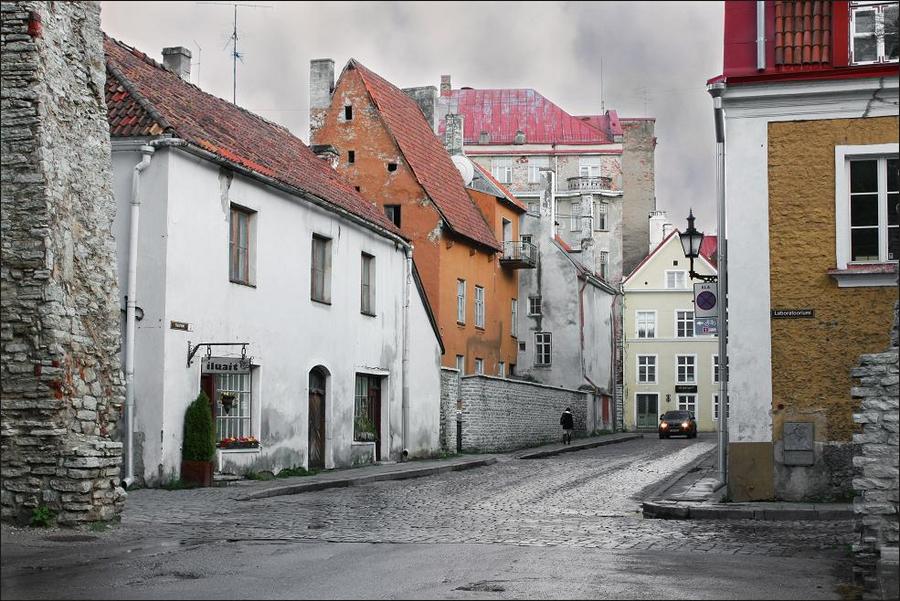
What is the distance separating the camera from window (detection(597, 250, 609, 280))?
72.1 m

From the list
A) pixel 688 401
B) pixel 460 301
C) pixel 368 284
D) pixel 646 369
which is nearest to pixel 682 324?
pixel 646 369

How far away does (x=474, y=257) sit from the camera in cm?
4256

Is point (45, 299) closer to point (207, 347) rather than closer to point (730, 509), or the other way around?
point (207, 347)

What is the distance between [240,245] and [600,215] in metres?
58.7

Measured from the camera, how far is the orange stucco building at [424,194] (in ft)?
127

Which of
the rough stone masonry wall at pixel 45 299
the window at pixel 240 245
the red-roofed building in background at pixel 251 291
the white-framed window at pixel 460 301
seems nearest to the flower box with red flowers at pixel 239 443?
the red-roofed building in background at pixel 251 291

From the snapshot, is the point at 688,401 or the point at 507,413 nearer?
the point at 507,413

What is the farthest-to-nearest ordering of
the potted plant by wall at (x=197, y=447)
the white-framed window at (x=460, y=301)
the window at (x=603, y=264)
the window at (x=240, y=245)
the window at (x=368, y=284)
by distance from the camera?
the window at (x=603, y=264) < the white-framed window at (x=460, y=301) < the window at (x=368, y=284) < the window at (x=240, y=245) < the potted plant by wall at (x=197, y=447)

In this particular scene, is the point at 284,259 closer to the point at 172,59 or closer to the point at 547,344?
the point at 172,59

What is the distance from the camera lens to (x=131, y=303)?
19.7 meters

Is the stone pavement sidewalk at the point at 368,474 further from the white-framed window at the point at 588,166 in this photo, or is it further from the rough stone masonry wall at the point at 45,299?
the white-framed window at the point at 588,166

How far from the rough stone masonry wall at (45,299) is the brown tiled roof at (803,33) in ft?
31.0

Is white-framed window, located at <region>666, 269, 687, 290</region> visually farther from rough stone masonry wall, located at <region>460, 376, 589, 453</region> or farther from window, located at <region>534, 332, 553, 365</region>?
rough stone masonry wall, located at <region>460, 376, 589, 453</region>

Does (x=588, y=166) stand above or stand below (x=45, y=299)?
above
